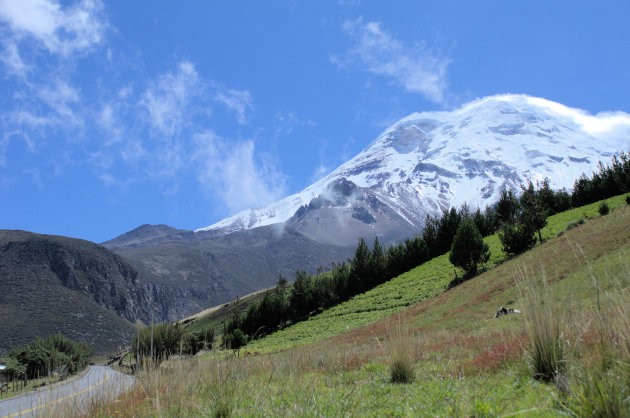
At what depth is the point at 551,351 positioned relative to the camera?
4.57m

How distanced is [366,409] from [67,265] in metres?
178

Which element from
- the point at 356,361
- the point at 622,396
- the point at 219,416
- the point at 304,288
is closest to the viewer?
the point at 622,396

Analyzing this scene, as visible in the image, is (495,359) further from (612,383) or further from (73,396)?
(73,396)

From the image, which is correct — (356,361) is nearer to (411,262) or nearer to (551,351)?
(551,351)

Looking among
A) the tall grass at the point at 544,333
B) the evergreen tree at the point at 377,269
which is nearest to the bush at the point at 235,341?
the tall grass at the point at 544,333

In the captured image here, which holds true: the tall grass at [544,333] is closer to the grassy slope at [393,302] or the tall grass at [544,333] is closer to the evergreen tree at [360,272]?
the grassy slope at [393,302]

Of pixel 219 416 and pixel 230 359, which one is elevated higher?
pixel 230 359

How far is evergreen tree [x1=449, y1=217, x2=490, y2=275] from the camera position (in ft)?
128

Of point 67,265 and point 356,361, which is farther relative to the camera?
point 67,265

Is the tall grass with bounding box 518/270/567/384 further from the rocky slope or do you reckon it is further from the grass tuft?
the rocky slope

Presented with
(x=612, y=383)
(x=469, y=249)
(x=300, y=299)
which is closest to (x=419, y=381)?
(x=612, y=383)

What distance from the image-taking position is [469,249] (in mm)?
39344

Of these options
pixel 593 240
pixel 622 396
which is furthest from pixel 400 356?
pixel 593 240

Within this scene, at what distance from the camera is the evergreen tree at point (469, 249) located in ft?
128
